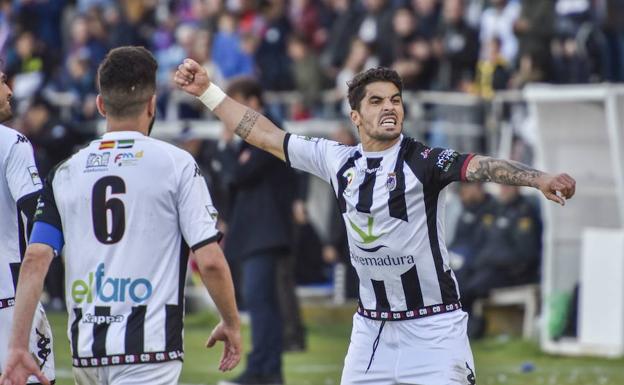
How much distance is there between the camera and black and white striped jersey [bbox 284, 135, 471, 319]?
24.4ft

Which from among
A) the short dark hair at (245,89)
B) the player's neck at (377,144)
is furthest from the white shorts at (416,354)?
the short dark hair at (245,89)

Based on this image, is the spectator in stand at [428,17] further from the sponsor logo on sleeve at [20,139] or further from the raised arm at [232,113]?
the sponsor logo on sleeve at [20,139]

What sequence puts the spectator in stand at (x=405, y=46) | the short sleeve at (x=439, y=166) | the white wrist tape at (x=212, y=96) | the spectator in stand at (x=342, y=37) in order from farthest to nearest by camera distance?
the spectator in stand at (x=342, y=37), the spectator in stand at (x=405, y=46), the white wrist tape at (x=212, y=96), the short sleeve at (x=439, y=166)

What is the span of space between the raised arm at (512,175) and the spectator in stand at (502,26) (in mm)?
11021

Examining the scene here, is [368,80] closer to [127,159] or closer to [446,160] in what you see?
[446,160]

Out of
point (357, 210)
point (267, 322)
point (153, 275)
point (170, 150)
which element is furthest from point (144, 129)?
point (267, 322)

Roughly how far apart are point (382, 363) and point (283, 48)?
13.8 metres

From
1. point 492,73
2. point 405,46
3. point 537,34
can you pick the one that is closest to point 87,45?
point 405,46

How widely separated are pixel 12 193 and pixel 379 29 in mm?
12928

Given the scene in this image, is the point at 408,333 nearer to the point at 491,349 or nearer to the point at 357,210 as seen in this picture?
the point at 357,210

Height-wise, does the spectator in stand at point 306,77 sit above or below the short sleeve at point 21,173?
above

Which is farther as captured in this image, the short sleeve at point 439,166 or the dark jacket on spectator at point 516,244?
the dark jacket on spectator at point 516,244

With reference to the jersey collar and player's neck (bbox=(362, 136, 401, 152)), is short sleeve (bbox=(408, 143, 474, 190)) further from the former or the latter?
the jersey collar

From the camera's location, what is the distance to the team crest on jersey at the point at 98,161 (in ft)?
21.2
